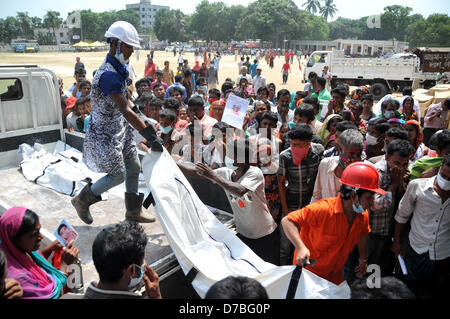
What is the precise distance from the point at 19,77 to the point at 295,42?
3068 inches

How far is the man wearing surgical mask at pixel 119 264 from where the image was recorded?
1811mm

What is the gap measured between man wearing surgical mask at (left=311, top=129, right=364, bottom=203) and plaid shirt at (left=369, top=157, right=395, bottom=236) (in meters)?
0.26

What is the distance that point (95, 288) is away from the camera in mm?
1804

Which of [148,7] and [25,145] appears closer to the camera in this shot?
[25,145]

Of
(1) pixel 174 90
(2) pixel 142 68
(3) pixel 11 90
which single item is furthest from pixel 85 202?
(2) pixel 142 68

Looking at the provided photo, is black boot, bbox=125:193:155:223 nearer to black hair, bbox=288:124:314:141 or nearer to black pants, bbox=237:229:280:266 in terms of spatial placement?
black pants, bbox=237:229:280:266

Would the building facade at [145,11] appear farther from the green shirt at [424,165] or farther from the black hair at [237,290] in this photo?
the black hair at [237,290]

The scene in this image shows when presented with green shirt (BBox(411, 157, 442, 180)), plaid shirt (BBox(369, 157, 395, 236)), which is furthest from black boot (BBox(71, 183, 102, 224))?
green shirt (BBox(411, 157, 442, 180))

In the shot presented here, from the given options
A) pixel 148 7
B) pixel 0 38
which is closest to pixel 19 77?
pixel 0 38

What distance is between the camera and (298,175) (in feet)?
11.1

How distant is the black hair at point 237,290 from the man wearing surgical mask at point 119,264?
0.56m

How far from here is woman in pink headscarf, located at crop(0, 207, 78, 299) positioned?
199 centimetres
